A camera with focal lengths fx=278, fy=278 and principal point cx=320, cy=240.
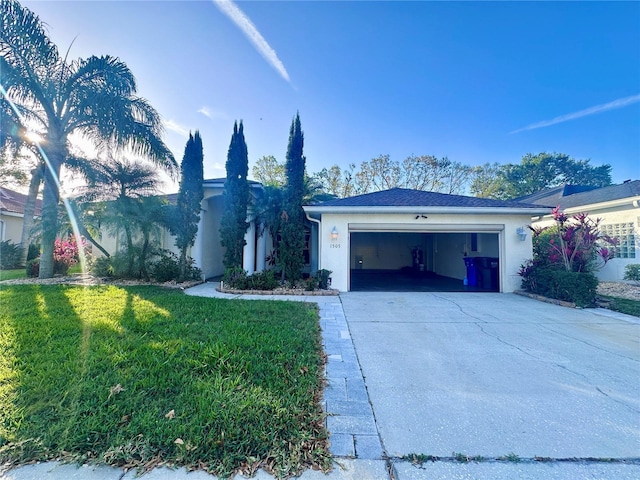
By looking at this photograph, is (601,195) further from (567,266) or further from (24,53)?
(24,53)

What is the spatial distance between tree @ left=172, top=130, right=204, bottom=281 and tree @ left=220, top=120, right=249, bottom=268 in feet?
3.63

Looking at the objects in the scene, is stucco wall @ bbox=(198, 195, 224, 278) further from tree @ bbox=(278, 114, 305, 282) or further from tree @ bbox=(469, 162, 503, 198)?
tree @ bbox=(469, 162, 503, 198)

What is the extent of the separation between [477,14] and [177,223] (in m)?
12.6

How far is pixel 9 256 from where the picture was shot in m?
14.3

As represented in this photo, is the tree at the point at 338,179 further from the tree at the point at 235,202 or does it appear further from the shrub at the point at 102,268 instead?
the shrub at the point at 102,268

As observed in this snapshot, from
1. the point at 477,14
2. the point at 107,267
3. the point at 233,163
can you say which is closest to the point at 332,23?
the point at 477,14

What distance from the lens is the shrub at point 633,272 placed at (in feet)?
34.4

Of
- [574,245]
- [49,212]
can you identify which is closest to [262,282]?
[49,212]

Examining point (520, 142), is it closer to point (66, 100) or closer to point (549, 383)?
point (549, 383)

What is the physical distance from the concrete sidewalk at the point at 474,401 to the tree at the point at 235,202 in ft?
19.9

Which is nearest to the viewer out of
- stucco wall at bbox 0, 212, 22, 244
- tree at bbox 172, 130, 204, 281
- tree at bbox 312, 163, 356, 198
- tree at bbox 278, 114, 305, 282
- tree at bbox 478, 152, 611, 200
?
tree at bbox 278, 114, 305, 282

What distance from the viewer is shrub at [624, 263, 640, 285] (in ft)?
34.4

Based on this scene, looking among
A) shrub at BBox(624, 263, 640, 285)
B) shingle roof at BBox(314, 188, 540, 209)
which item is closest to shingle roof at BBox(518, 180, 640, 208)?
shrub at BBox(624, 263, 640, 285)

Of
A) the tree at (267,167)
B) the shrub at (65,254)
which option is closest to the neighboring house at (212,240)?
the shrub at (65,254)
